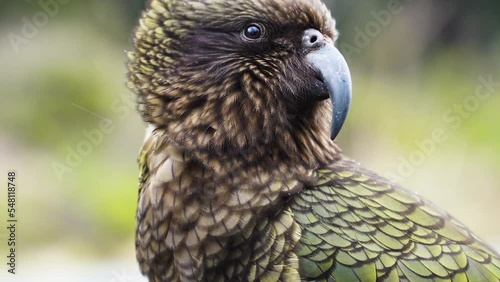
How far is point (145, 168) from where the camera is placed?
6.81ft

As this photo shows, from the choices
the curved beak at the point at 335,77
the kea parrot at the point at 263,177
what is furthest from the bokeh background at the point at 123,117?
the curved beak at the point at 335,77

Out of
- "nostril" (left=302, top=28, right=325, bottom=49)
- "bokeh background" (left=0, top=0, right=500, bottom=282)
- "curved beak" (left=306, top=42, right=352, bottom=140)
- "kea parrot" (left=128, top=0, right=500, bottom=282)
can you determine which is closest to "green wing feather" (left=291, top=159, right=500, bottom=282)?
"kea parrot" (left=128, top=0, right=500, bottom=282)

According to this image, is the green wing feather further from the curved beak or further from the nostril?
the nostril

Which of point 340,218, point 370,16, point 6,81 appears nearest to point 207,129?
point 340,218

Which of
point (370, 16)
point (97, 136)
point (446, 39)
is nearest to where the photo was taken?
point (97, 136)

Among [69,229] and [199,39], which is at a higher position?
[199,39]

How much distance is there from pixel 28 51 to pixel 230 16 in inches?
176

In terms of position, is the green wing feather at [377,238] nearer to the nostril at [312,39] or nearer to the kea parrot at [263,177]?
the kea parrot at [263,177]

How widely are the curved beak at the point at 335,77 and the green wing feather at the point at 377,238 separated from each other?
0.20 meters

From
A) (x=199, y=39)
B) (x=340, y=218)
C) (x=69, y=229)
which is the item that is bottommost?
(x=69, y=229)

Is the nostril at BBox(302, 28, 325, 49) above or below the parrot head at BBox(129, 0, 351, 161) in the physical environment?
above

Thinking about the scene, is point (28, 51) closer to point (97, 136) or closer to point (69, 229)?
point (97, 136)

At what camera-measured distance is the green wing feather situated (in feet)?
5.74

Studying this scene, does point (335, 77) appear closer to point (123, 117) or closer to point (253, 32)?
point (253, 32)
